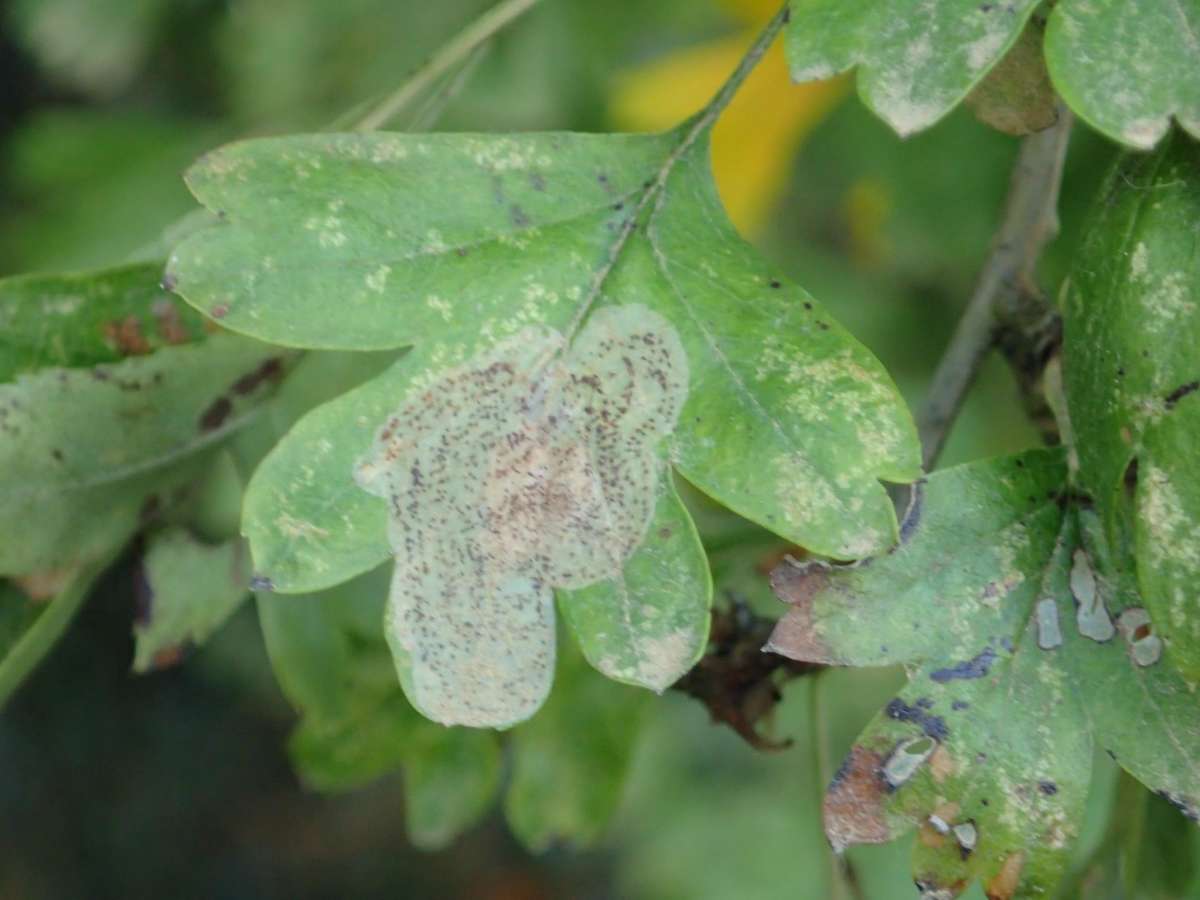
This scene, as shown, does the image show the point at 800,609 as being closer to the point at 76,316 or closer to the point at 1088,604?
the point at 1088,604

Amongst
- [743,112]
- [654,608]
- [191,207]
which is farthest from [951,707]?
[191,207]

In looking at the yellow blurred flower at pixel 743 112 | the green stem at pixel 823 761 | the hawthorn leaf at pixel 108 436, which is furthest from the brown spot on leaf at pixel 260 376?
the yellow blurred flower at pixel 743 112

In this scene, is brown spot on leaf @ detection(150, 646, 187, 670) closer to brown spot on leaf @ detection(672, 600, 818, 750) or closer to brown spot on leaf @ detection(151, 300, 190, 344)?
brown spot on leaf @ detection(151, 300, 190, 344)

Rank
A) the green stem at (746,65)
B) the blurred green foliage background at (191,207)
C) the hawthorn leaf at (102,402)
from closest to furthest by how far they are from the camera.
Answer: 1. the green stem at (746,65)
2. the hawthorn leaf at (102,402)
3. the blurred green foliage background at (191,207)

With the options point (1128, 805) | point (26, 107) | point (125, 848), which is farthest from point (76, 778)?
point (1128, 805)

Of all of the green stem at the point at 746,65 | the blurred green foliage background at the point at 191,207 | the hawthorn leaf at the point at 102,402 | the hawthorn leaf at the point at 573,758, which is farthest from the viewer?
the blurred green foliage background at the point at 191,207

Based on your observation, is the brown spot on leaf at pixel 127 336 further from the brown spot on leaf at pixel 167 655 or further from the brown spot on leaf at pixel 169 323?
the brown spot on leaf at pixel 167 655

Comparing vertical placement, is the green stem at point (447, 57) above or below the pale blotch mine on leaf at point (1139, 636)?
above
